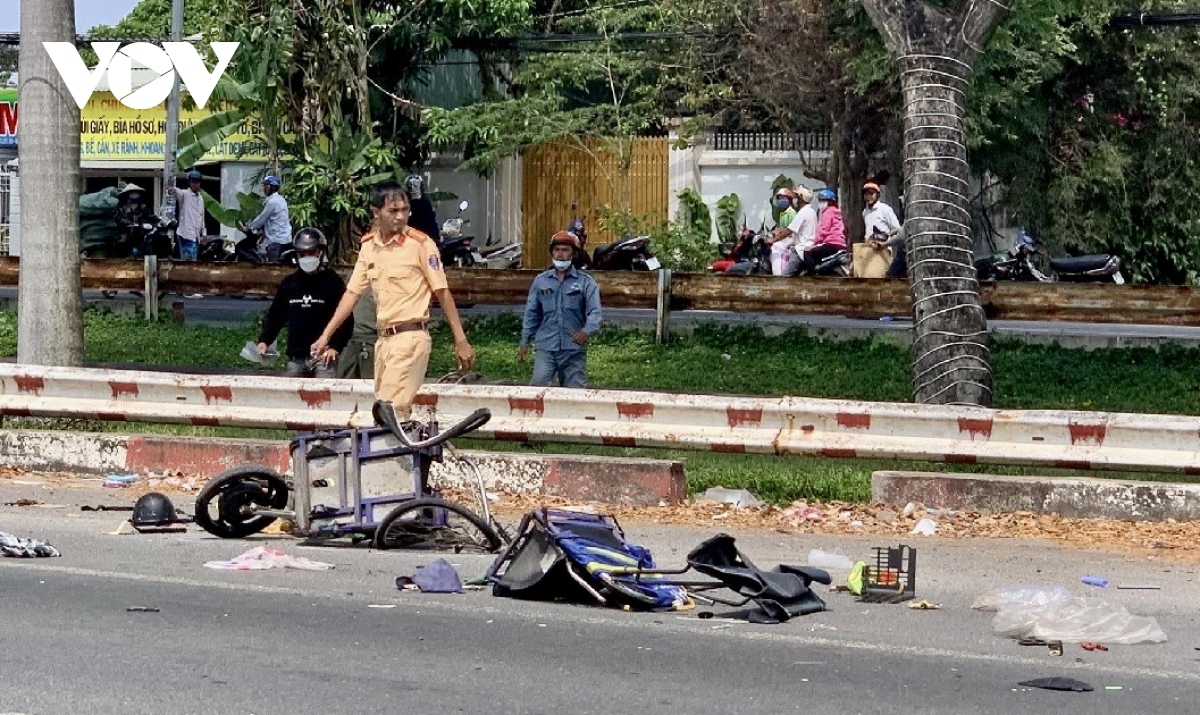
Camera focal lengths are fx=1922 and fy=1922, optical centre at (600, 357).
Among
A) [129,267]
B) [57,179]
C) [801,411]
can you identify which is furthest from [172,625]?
[129,267]

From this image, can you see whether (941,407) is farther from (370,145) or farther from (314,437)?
(370,145)

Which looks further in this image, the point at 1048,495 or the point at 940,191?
the point at 940,191

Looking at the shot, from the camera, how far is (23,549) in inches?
375

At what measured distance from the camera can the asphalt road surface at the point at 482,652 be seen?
6.47 metres

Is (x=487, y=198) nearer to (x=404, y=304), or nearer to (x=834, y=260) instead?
(x=834, y=260)

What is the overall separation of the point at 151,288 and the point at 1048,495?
502 inches

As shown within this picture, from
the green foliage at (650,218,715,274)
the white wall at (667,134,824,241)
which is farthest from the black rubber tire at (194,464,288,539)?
the white wall at (667,134,824,241)

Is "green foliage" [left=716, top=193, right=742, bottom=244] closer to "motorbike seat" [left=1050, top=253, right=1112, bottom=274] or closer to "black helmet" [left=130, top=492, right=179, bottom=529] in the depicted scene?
"motorbike seat" [left=1050, top=253, right=1112, bottom=274]

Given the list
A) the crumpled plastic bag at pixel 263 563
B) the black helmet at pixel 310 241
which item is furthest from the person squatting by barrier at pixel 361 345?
the crumpled plastic bag at pixel 263 563

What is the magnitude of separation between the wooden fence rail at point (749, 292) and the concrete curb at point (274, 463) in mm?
7138

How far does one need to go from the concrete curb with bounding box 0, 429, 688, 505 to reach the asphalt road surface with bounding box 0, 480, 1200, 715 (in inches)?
104

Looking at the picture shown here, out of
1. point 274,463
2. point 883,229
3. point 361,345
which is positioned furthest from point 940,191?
point 883,229

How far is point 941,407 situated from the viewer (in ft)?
38.7

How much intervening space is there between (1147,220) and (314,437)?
22568 millimetres
